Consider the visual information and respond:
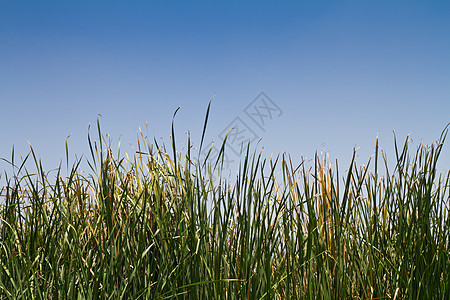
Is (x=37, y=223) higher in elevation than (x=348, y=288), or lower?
higher

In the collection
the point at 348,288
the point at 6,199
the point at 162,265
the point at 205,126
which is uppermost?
the point at 205,126

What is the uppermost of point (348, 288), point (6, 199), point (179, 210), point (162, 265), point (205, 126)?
point (205, 126)

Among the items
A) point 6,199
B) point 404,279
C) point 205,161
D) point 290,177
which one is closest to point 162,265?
point 205,161

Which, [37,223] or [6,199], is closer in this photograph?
[37,223]

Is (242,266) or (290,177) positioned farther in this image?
(290,177)

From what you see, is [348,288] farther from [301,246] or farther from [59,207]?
[59,207]

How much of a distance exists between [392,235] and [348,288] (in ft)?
1.09

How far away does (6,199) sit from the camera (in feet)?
6.95

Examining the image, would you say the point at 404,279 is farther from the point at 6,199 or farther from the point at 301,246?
the point at 6,199

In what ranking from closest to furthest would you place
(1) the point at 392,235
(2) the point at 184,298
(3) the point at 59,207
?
(2) the point at 184,298
(3) the point at 59,207
(1) the point at 392,235

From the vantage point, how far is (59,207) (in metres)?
1.89

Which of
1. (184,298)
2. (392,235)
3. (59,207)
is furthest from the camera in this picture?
(392,235)

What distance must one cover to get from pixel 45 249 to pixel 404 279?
1.55 m

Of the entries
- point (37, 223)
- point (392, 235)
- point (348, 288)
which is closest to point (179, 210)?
point (37, 223)
